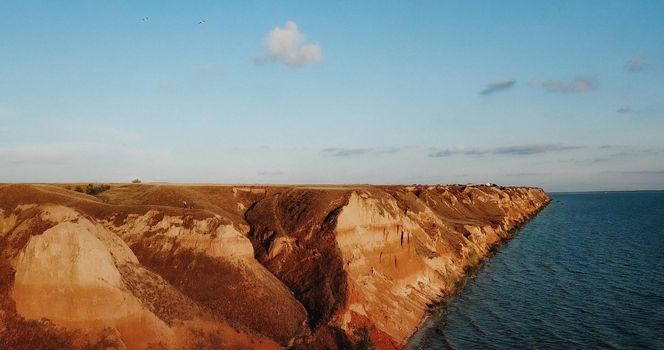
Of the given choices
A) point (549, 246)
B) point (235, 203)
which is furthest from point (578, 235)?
point (235, 203)

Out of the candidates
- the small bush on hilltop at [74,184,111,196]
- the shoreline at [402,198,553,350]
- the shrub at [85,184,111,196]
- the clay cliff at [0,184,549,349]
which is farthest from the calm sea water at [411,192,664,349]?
A: the small bush on hilltop at [74,184,111,196]

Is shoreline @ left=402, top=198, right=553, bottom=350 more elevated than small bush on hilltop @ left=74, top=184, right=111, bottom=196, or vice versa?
small bush on hilltop @ left=74, top=184, right=111, bottom=196

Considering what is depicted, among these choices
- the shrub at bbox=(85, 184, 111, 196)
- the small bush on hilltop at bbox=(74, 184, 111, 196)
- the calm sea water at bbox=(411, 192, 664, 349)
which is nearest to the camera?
the calm sea water at bbox=(411, 192, 664, 349)

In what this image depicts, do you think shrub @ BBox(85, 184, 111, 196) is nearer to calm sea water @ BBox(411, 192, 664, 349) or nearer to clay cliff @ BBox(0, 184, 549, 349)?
clay cliff @ BBox(0, 184, 549, 349)

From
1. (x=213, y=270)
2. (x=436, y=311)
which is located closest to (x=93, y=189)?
(x=213, y=270)

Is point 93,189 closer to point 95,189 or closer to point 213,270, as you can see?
point 95,189

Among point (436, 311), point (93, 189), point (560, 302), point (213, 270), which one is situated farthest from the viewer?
point (93, 189)

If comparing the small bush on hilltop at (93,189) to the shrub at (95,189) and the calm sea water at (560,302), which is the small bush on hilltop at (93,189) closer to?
the shrub at (95,189)

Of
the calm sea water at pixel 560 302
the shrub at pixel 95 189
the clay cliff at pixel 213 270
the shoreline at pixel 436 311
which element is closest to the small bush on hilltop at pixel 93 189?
the shrub at pixel 95 189
